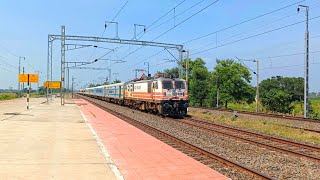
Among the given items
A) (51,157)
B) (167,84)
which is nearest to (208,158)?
(51,157)

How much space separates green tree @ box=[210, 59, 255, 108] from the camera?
5991cm

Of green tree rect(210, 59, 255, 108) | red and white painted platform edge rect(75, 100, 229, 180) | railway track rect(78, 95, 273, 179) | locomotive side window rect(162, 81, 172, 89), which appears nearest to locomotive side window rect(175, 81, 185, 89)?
locomotive side window rect(162, 81, 172, 89)

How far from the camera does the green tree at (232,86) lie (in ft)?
197

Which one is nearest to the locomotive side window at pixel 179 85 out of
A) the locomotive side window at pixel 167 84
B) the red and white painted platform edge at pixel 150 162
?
the locomotive side window at pixel 167 84

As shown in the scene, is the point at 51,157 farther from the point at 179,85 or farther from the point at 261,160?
the point at 179,85

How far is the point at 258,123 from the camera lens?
74.6ft

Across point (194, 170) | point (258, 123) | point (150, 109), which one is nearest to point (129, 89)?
point (150, 109)

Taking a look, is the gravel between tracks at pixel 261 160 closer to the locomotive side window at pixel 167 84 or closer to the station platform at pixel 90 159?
the station platform at pixel 90 159

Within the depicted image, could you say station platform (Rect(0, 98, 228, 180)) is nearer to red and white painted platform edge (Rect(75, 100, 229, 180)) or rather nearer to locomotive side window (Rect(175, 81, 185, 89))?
red and white painted platform edge (Rect(75, 100, 229, 180))

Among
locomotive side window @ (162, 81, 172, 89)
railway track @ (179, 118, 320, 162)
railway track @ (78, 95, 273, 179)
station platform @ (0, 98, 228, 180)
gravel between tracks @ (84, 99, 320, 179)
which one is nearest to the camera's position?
station platform @ (0, 98, 228, 180)

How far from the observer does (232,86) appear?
6016 centimetres

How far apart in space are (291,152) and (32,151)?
26.5 ft

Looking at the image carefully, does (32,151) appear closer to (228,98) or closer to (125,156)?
(125,156)

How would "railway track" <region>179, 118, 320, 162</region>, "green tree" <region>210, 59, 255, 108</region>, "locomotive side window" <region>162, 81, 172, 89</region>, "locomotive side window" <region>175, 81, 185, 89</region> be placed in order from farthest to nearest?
"green tree" <region>210, 59, 255, 108</region>, "locomotive side window" <region>175, 81, 185, 89</region>, "locomotive side window" <region>162, 81, 172, 89</region>, "railway track" <region>179, 118, 320, 162</region>
